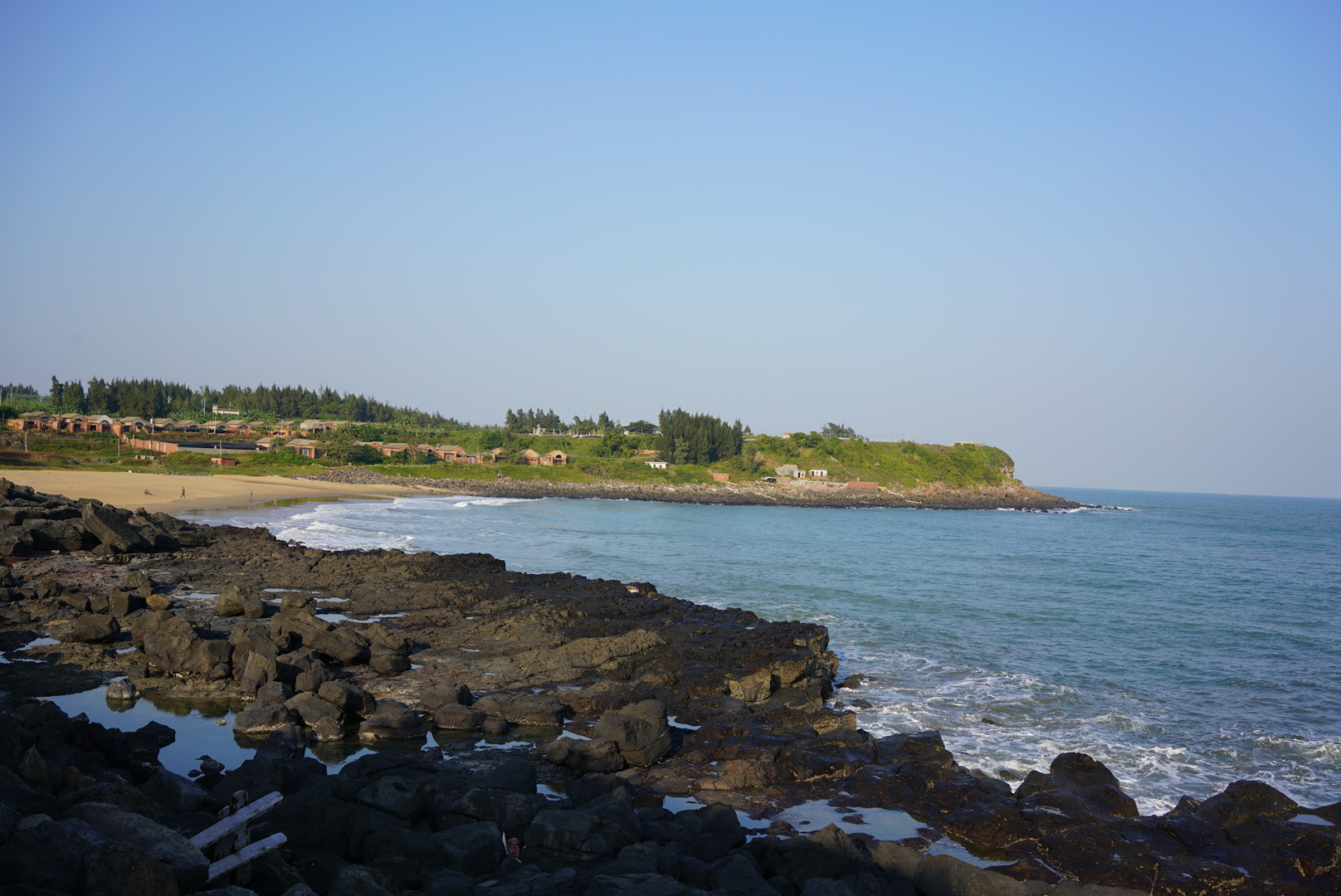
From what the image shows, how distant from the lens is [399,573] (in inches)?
1023

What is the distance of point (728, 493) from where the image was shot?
114312 millimetres

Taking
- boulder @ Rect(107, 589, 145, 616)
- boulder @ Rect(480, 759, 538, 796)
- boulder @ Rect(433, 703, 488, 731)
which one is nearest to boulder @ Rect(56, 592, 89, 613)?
boulder @ Rect(107, 589, 145, 616)

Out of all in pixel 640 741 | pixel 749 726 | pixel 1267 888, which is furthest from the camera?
pixel 749 726

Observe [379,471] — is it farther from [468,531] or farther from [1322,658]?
[1322,658]

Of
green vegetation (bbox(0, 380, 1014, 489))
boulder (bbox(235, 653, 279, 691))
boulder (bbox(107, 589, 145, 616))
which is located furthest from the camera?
green vegetation (bbox(0, 380, 1014, 489))

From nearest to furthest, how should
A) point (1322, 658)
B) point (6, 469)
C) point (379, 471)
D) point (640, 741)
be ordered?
1. point (640, 741)
2. point (1322, 658)
3. point (6, 469)
4. point (379, 471)

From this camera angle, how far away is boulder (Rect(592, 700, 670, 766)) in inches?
451

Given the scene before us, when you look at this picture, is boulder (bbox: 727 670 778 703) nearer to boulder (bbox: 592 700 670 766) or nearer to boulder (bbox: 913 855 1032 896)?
boulder (bbox: 592 700 670 766)

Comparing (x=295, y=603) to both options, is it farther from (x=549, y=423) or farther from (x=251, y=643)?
(x=549, y=423)

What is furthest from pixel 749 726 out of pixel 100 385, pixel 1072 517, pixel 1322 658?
pixel 100 385

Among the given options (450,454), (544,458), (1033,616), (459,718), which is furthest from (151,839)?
(544,458)

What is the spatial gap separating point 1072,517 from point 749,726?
344 ft

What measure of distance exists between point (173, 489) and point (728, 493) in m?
71.9

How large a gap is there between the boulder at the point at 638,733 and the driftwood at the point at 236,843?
215 inches
